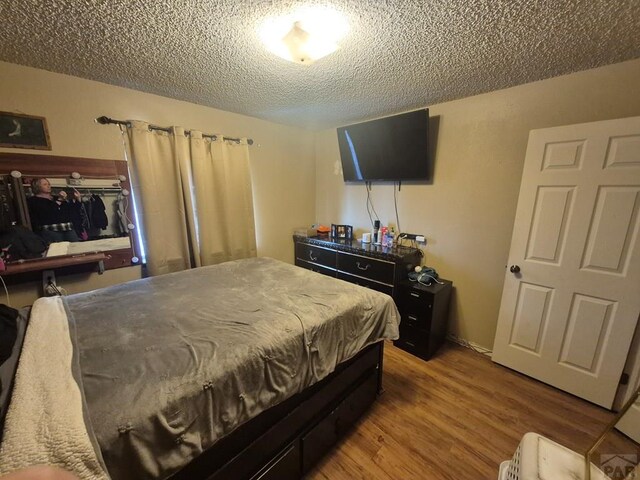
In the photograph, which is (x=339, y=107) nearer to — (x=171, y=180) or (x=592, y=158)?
(x=171, y=180)

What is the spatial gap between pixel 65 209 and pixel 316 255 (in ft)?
8.24

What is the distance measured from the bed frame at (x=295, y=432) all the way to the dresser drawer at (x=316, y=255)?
150 centimetres

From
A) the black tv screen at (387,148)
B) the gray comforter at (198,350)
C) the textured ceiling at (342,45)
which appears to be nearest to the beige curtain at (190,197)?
the textured ceiling at (342,45)

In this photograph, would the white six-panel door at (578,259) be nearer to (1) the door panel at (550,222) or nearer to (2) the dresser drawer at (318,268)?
(1) the door panel at (550,222)

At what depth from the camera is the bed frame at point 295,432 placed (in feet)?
3.52

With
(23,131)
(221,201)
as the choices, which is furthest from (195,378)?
(23,131)

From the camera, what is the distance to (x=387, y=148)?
2.87 meters

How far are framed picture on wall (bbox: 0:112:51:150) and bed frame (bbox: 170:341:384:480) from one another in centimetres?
253

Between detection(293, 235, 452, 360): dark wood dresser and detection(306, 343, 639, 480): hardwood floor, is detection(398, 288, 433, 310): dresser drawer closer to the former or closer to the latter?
detection(293, 235, 452, 360): dark wood dresser

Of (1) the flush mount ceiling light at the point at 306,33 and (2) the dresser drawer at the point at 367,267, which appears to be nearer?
(1) the flush mount ceiling light at the point at 306,33

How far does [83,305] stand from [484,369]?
3.21m

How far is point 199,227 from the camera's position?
277 centimetres

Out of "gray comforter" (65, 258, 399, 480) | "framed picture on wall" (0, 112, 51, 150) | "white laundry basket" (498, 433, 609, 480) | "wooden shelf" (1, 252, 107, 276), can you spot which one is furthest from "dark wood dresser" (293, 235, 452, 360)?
"framed picture on wall" (0, 112, 51, 150)

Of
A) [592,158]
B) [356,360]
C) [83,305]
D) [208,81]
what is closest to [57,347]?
[83,305]
